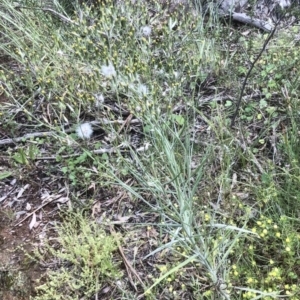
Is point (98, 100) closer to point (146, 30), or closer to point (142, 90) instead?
point (142, 90)

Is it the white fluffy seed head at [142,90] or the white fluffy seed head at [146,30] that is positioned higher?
the white fluffy seed head at [146,30]

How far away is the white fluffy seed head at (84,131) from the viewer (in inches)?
105

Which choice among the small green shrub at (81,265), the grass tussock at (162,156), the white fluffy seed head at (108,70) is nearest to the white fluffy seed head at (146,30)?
the grass tussock at (162,156)

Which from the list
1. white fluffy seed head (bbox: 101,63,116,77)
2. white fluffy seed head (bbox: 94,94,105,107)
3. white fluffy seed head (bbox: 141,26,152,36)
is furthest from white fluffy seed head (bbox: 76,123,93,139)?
white fluffy seed head (bbox: 141,26,152,36)

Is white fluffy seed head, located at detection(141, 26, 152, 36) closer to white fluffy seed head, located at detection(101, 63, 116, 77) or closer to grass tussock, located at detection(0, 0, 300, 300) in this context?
grass tussock, located at detection(0, 0, 300, 300)

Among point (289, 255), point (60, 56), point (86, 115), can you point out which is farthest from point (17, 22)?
point (289, 255)

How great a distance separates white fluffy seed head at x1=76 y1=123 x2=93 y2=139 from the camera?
2.67 metres

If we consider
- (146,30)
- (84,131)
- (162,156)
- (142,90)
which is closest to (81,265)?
(162,156)

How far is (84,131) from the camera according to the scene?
8.82 feet

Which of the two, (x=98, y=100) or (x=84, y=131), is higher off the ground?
(x=98, y=100)

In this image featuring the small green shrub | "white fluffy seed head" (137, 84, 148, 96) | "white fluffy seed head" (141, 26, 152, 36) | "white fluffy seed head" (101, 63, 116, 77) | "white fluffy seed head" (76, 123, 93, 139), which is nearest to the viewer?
the small green shrub

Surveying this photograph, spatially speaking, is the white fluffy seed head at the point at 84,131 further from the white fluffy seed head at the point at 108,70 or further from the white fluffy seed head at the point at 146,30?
the white fluffy seed head at the point at 146,30

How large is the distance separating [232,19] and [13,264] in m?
2.49

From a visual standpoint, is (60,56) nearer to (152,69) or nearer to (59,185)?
(152,69)
